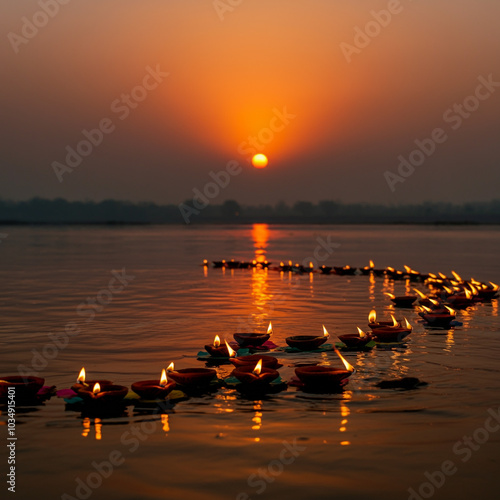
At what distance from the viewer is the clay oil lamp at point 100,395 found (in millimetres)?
11297

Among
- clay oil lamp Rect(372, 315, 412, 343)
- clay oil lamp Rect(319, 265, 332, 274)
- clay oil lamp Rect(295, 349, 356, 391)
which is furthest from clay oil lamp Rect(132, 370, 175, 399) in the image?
clay oil lamp Rect(319, 265, 332, 274)

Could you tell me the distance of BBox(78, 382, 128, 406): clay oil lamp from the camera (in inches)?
445

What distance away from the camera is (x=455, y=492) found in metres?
8.05

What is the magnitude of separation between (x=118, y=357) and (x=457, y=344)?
8.11 meters

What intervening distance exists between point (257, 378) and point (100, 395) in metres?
2.71

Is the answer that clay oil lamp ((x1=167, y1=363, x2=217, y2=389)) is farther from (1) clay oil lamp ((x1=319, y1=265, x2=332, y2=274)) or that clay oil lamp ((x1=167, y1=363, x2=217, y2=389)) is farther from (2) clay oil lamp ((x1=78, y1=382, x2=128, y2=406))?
(1) clay oil lamp ((x1=319, y1=265, x2=332, y2=274))

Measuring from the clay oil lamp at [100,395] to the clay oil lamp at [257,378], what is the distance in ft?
6.99

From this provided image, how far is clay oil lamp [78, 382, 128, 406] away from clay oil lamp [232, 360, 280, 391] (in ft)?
6.99

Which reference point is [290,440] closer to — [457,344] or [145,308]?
[457,344]

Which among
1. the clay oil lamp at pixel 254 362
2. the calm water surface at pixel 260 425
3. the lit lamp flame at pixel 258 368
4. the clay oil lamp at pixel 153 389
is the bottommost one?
the calm water surface at pixel 260 425

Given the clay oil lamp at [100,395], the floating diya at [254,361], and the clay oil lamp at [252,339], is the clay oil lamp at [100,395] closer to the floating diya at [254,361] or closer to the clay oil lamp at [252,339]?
the floating diya at [254,361]

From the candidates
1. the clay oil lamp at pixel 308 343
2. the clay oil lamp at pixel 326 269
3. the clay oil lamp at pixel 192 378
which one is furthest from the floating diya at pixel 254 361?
the clay oil lamp at pixel 326 269

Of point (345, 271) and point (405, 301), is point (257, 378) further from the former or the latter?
point (345, 271)

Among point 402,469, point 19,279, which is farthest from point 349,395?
point 19,279
